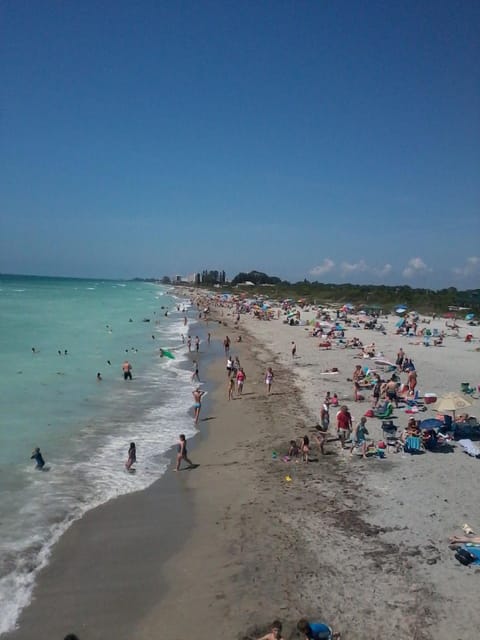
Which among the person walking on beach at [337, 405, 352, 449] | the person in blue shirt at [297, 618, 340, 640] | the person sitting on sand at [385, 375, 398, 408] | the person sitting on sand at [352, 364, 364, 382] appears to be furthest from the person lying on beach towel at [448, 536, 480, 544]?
the person sitting on sand at [352, 364, 364, 382]

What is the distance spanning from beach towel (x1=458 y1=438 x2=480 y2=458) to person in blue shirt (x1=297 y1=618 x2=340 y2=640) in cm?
727

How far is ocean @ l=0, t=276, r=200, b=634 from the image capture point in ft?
27.5

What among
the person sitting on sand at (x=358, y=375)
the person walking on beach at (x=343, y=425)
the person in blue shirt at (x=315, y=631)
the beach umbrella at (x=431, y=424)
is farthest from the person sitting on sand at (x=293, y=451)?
the person sitting on sand at (x=358, y=375)

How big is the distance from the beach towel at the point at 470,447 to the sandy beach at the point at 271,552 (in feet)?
0.54

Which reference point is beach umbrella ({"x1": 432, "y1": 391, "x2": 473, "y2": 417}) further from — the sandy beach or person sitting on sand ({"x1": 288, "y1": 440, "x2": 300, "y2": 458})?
person sitting on sand ({"x1": 288, "y1": 440, "x2": 300, "y2": 458})

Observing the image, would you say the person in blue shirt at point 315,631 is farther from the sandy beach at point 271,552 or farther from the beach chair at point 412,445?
the beach chair at point 412,445

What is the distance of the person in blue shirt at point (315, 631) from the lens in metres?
5.62

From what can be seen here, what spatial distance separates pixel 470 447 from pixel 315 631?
7.65 m

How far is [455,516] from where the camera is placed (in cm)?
863

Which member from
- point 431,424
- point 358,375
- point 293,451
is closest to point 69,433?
point 293,451

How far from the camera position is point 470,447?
38.5 ft

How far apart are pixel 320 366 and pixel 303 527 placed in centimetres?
1654

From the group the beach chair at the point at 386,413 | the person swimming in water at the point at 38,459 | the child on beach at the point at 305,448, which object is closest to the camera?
the person swimming in water at the point at 38,459

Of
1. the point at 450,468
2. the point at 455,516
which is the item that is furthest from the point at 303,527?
the point at 450,468
